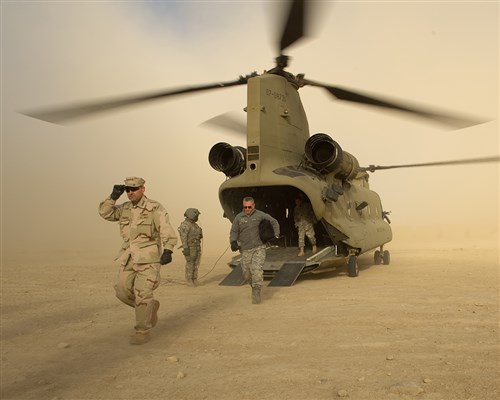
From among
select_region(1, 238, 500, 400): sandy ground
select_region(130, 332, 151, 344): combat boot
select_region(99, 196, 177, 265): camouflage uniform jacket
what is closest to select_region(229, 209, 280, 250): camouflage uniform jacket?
select_region(1, 238, 500, 400): sandy ground

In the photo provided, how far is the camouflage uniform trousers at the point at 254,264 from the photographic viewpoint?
6.65 metres

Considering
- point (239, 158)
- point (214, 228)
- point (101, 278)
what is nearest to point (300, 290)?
point (239, 158)

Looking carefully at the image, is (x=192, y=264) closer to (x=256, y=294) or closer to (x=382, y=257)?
(x=256, y=294)

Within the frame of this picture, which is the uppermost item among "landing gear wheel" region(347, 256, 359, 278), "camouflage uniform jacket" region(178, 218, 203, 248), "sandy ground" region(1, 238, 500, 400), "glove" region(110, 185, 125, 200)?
"glove" region(110, 185, 125, 200)

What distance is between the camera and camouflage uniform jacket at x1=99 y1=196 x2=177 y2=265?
4.78 meters

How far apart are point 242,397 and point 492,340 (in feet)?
9.09

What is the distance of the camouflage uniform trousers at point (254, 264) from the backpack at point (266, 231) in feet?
0.54

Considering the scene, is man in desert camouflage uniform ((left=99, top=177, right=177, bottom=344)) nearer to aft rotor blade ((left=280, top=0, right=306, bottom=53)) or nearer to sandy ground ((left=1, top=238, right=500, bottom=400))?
sandy ground ((left=1, top=238, right=500, bottom=400))

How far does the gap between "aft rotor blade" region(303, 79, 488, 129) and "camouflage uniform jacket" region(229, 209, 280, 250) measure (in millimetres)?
2915

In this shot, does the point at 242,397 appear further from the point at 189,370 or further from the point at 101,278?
the point at 101,278

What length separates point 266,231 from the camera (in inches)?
266

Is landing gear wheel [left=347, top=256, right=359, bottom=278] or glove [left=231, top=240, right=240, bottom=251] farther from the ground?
glove [left=231, top=240, right=240, bottom=251]

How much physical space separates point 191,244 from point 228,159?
6.86 ft

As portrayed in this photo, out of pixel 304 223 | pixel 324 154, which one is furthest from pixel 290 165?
pixel 304 223
